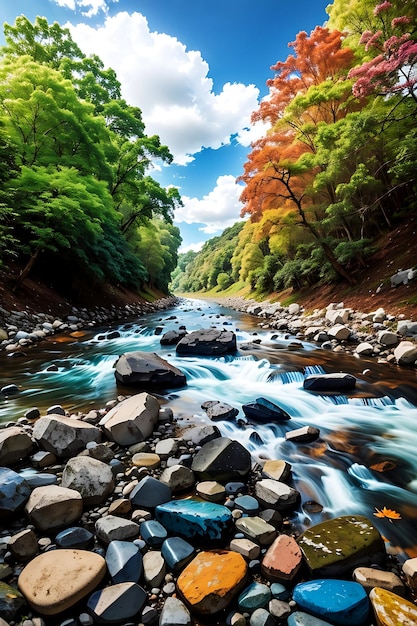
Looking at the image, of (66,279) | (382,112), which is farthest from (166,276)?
(382,112)

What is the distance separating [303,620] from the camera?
5.47 ft

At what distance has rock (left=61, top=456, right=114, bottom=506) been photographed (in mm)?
2592

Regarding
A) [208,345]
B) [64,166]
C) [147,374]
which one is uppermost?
[64,166]

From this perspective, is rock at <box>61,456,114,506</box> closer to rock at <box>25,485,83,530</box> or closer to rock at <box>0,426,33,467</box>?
rock at <box>25,485,83,530</box>

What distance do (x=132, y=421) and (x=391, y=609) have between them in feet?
9.65

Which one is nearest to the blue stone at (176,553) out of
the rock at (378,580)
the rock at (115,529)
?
the rock at (115,529)

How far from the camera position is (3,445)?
10.2ft

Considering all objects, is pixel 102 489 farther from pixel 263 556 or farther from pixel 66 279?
pixel 66 279

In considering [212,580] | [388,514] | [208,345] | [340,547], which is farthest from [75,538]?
[208,345]

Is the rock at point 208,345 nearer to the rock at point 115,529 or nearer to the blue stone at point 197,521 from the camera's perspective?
the blue stone at point 197,521

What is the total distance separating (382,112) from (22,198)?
46.9 feet

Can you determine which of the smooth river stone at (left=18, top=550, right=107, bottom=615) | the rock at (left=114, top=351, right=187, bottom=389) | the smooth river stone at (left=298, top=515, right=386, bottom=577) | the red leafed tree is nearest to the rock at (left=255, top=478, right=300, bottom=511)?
the smooth river stone at (left=298, top=515, right=386, bottom=577)

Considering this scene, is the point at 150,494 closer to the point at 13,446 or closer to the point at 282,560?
the point at 282,560

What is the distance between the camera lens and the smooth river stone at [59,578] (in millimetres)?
1692
